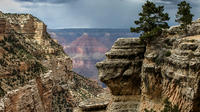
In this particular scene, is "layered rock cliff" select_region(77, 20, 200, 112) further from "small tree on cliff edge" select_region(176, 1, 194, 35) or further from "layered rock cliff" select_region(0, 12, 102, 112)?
"layered rock cliff" select_region(0, 12, 102, 112)

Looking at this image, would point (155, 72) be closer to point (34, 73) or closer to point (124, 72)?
point (124, 72)

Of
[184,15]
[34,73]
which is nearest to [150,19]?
[184,15]

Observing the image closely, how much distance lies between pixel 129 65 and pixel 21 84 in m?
39.1

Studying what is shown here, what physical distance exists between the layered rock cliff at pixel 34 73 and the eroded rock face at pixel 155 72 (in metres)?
27.3

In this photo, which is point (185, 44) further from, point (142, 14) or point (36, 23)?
point (36, 23)

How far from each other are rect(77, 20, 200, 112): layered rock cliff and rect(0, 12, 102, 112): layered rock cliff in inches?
954

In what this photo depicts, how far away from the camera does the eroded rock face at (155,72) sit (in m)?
24.6

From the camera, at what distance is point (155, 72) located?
30.7 meters

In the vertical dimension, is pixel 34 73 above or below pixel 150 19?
below

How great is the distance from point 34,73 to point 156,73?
2011 inches

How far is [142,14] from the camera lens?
34.2 meters

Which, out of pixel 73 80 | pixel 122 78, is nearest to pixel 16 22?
pixel 73 80

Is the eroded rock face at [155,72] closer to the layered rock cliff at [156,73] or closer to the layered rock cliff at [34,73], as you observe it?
the layered rock cliff at [156,73]

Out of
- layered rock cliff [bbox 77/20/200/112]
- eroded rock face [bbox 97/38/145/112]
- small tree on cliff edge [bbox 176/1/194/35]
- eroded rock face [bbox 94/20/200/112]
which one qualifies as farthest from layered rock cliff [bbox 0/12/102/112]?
small tree on cliff edge [bbox 176/1/194/35]
